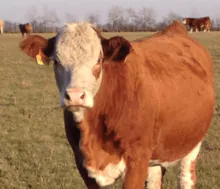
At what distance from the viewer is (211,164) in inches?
255

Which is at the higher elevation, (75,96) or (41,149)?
(75,96)

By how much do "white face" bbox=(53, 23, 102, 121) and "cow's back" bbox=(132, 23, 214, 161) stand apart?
3.12ft

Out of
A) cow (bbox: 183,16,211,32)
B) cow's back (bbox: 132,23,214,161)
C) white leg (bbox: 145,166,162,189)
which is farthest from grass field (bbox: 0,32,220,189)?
cow (bbox: 183,16,211,32)

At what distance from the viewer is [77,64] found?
364cm

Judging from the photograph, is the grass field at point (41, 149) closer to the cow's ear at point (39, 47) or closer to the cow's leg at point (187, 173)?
the cow's leg at point (187, 173)

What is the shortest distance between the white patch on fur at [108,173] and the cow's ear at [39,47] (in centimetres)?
102

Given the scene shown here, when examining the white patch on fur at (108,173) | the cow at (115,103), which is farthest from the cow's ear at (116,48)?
the white patch on fur at (108,173)

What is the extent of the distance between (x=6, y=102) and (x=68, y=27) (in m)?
7.89

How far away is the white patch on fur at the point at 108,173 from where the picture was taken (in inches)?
163

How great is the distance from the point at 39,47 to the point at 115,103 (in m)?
0.79

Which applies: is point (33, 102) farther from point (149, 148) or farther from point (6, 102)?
point (149, 148)

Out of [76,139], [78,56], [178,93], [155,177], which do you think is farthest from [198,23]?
[78,56]

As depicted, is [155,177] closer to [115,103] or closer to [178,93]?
[178,93]

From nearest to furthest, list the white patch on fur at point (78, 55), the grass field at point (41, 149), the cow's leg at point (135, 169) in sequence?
the white patch on fur at point (78, 55), the cow's leg at point (135, 169), the grass field at point (41, 149)
